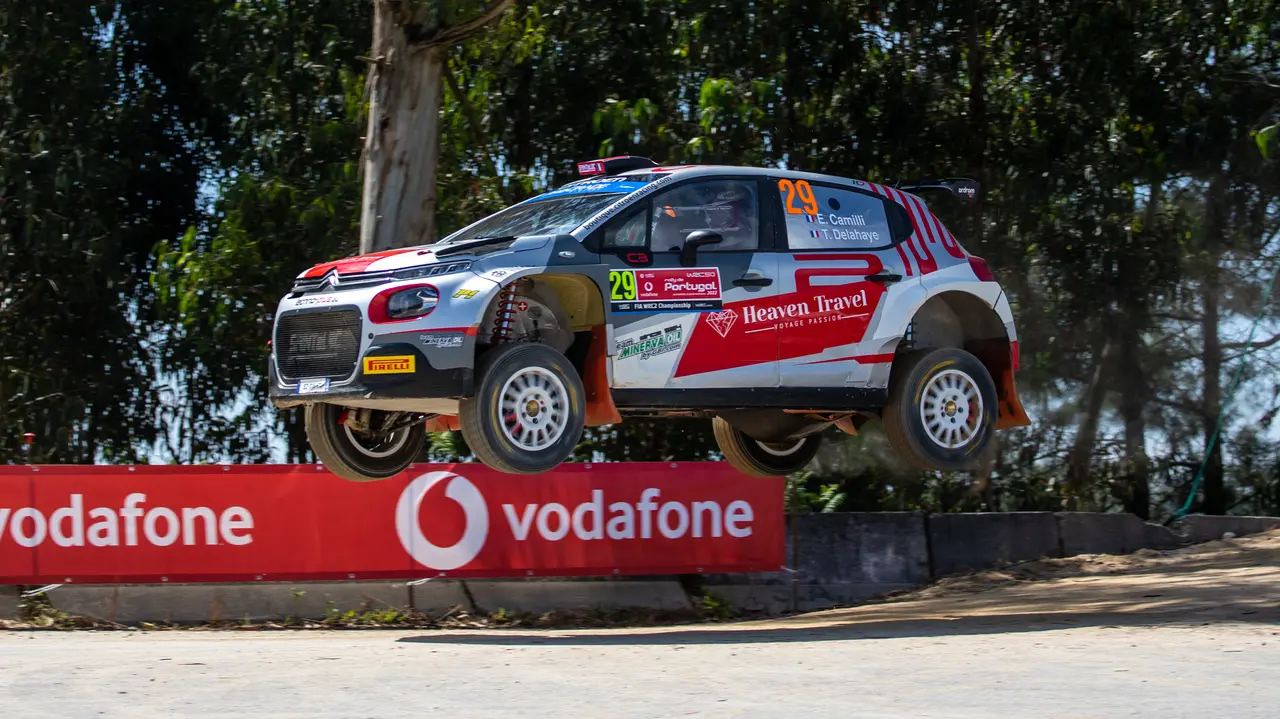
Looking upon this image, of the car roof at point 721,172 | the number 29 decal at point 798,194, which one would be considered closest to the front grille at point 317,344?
the car roof at point 721,172

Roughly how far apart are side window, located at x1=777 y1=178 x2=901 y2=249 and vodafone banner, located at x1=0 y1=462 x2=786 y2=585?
4135 mm

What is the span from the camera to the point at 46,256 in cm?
1738

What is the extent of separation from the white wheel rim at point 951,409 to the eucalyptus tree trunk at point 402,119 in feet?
17.4

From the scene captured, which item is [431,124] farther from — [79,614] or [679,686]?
[679,686]

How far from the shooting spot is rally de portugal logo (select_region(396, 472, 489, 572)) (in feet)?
43.1

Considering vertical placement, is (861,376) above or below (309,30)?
below

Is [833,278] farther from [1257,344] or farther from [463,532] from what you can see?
[1257,344]

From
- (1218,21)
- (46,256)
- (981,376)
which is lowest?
(981,376)

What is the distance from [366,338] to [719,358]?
221 cm

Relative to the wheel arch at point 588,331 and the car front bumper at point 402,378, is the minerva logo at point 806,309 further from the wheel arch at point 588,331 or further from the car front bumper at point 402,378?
the car front bumper at point 402,378

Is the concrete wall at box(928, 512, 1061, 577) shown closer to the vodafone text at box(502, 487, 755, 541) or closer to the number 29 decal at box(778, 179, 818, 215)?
the vodafone text at box(502, 487, 755, 541)

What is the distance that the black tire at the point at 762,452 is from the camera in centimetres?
1162

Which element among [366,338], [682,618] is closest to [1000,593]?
[682,618]

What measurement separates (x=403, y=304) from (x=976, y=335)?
14.5 ft
